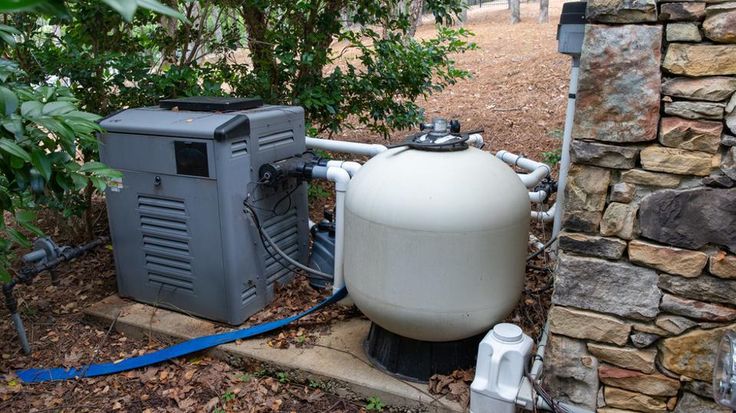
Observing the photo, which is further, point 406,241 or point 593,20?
point 406,241

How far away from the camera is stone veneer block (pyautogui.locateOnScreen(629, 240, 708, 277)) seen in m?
1.87

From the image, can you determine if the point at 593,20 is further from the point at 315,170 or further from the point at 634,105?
the point at 315,170

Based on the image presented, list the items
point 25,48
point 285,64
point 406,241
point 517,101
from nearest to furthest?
point 406,241 < point 25,48 < point 285,64 < point 517,101

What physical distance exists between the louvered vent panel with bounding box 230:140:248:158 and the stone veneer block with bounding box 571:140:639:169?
1.56 meters

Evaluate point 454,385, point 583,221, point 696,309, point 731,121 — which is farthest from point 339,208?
point 731,121

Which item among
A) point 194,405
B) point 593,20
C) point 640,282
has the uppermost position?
point 593,20

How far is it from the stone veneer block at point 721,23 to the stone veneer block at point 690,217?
1.44 feet

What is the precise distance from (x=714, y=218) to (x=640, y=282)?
11.6 inches

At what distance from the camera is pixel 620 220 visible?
1930mm

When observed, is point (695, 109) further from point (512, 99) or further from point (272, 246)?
point (512, 99)

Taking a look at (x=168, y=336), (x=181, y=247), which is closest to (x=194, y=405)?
(x=168, y=336)

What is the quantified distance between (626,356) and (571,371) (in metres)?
0.20

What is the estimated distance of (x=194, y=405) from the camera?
8.75ft

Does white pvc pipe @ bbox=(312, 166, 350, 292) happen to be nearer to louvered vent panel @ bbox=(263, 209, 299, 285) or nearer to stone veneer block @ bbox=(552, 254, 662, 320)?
louvered vent panel @ bbox=(263, 209, 299, 285)
